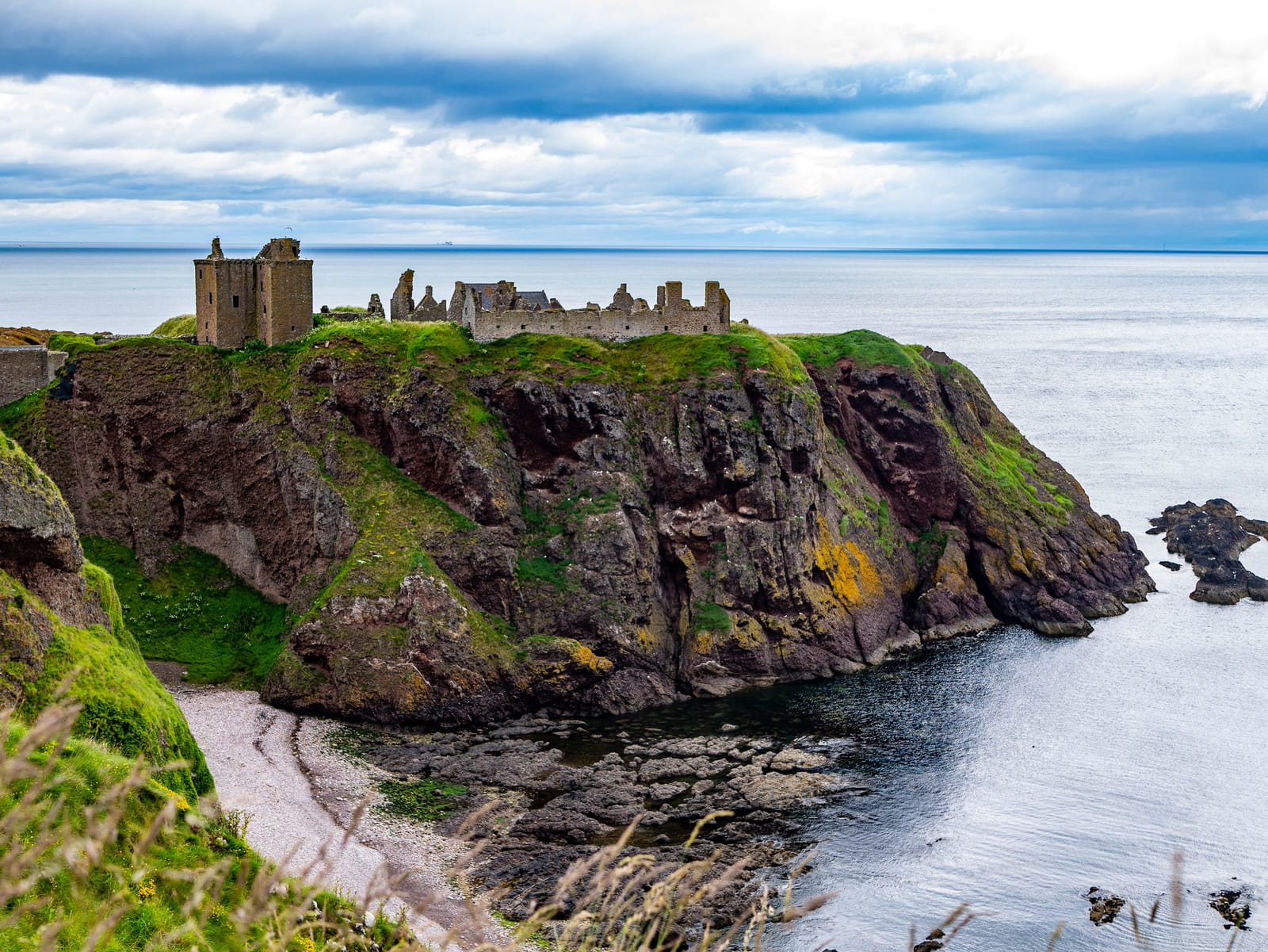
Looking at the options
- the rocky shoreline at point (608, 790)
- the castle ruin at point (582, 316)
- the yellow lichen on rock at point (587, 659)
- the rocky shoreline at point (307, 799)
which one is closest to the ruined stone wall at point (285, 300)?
the castle ruin at point (582, 316)

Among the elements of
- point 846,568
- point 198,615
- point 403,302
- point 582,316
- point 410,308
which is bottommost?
point 198,615

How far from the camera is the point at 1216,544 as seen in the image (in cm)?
9388

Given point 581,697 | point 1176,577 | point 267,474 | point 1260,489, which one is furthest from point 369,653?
point 1260,489

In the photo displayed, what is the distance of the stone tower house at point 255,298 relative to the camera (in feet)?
263

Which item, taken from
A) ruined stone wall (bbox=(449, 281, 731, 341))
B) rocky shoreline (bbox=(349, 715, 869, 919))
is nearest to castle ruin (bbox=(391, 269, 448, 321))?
ruined stone wall (bbox=(449, 281, 731, 341))

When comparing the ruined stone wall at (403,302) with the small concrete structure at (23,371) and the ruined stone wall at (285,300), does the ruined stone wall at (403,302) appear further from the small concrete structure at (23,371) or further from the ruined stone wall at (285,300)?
the small concrete structure at (23,371)

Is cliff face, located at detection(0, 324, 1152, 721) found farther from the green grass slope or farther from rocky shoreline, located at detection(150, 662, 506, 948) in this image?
rocky shoreline, located at detection(150, 662, 506, 948)

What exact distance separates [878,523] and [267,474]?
1473 inches

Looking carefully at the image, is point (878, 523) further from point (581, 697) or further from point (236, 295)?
point (236, 295)

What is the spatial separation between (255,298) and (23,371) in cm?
1409

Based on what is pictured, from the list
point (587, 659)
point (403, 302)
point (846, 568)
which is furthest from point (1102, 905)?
point (403, 302)

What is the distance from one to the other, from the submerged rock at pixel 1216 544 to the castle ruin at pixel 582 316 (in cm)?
3653

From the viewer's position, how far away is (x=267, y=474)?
7475cm

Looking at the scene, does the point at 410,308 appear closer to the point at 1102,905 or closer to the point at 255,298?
the point at 255,298
